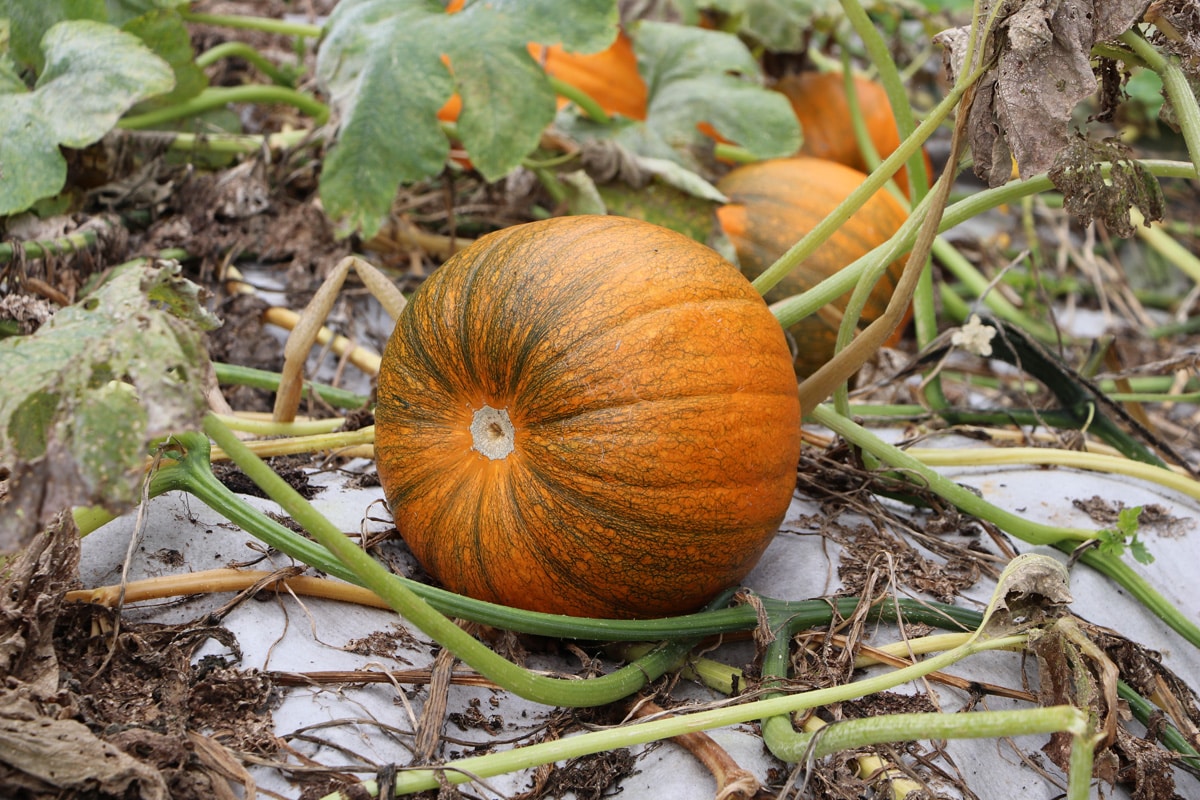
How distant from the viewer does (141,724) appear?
3.96 ft

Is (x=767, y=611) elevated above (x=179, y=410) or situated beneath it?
situated beneath

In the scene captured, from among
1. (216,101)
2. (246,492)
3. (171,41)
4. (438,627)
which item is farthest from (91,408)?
(216,101)

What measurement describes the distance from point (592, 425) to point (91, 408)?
64 cm

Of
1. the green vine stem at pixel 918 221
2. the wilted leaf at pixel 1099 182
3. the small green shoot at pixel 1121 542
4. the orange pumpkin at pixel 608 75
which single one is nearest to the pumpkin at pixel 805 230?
the orange pumpkin at pixel 608 75

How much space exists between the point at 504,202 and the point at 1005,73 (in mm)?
1756

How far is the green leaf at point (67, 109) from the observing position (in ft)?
6.36

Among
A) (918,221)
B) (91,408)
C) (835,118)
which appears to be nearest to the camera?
(91,408)

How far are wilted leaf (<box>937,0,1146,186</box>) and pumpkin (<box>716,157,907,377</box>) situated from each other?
1.19m

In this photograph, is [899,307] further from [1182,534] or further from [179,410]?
[179,410]

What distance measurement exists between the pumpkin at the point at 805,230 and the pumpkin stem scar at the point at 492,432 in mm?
1228

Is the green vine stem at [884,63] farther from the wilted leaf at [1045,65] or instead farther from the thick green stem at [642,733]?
the thick green stem at [642,733]

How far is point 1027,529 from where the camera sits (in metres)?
1.74

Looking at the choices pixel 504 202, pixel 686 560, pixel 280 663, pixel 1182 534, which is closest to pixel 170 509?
pixel 280 663

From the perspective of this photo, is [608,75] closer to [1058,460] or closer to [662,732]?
[1058,460]
